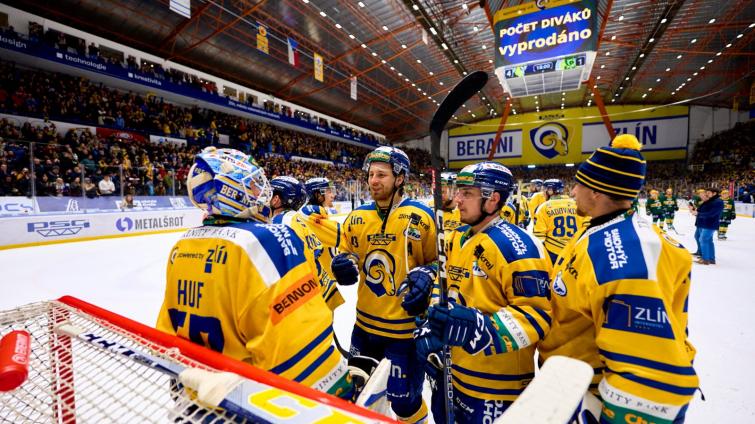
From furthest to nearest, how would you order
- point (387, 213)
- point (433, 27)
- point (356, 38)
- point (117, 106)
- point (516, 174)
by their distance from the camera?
point (516, 174), point (356, 38), point (433, 27), point (117, 106), point (387, 213)

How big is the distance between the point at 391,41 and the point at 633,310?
17976 millimetres

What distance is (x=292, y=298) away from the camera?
1.08 m

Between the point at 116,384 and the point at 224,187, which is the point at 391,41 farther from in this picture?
the point at 116,384

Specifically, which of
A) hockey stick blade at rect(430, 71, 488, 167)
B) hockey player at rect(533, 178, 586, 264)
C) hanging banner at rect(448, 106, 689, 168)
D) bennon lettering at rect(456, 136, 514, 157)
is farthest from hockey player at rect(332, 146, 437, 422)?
bennon lettering at rect(456, 136, 514, 157)

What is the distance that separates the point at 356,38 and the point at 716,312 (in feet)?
52.5

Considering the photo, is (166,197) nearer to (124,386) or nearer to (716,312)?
(124,386)

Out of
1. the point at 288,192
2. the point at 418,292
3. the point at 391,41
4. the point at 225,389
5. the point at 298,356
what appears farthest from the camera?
the point at 391,41

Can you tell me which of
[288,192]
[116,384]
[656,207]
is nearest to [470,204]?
[116,384]

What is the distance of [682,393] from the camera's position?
887 millimetres

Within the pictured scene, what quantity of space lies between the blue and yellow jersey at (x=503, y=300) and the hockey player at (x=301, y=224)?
1046 mm

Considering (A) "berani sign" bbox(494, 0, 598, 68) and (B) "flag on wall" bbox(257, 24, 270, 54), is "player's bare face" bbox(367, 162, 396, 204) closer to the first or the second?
(A) "berani sign" bbox(494, 0, 598, 68)

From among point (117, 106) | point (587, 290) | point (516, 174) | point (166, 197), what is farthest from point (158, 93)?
point (516, 174)

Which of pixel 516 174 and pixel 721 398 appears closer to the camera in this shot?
pixel 721 398

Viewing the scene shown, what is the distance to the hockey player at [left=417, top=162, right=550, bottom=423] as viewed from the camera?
1250 mm
